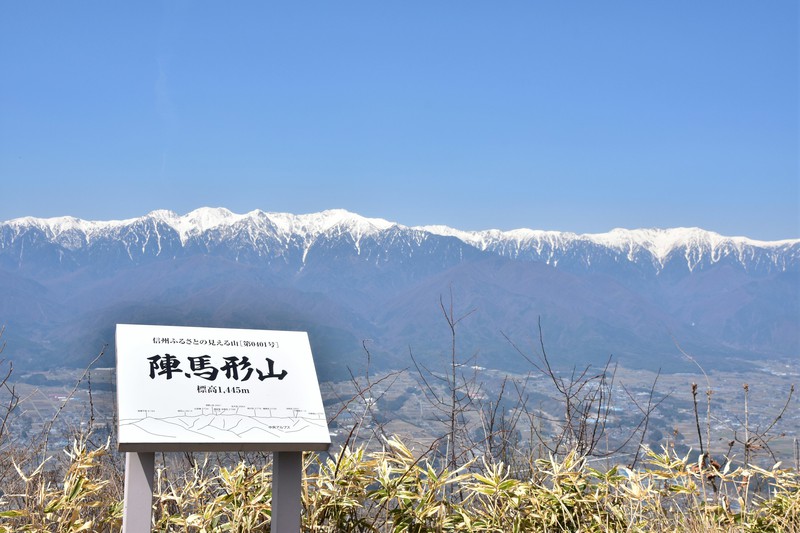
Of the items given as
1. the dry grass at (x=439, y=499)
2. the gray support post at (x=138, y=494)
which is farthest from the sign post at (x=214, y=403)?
the dry grass at (x=439, y=499)

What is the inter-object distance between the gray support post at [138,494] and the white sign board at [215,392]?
0.17 metres

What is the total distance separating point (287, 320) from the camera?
488cm

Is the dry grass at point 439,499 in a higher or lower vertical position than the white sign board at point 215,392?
lower

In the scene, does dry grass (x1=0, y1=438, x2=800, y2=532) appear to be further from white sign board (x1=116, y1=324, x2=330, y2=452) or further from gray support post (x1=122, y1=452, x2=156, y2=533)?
white sign board (x1=116, y1=324, x2=330, y2=452)

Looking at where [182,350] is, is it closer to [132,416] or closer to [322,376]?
[132,416]

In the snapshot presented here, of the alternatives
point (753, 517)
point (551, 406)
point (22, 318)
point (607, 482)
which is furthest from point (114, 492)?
point (22, 318)

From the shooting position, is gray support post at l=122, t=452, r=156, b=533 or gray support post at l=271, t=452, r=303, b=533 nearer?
gray support post at l=122, t=452, r=156, b=533

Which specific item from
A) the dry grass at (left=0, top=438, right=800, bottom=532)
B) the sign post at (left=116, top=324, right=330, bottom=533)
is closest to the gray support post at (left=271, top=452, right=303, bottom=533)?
the sign post at (left=116, top=324, right=330, bottom=533)

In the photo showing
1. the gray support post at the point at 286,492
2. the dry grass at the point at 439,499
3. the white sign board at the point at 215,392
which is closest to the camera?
the white sign board at the point at 215,392

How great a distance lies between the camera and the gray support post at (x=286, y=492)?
3.45 m

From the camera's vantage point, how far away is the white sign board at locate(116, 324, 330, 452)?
3273mm

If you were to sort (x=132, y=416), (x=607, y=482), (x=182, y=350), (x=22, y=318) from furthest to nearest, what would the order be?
(x=22, y=318)
(x=607, y=482)
(x=182, y=350)
(x=132, y=416)

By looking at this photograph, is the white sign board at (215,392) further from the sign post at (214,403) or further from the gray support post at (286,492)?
the gray support post at (286,492)

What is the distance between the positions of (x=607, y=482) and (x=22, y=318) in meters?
196
